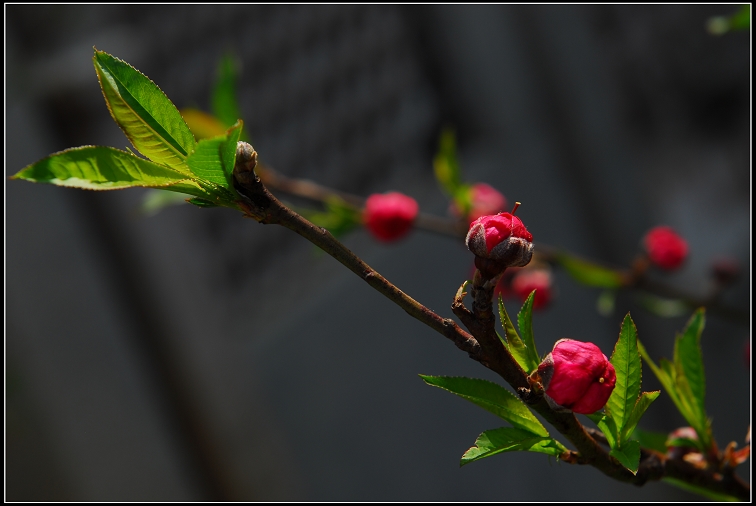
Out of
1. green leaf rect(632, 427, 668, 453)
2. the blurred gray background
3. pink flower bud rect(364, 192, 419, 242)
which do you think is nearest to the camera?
green leaf rect(632, 427, 668, 453)

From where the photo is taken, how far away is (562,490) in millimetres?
2504

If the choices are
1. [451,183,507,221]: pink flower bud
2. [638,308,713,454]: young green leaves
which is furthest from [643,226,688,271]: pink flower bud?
[638,308,713,454]: young green leaves

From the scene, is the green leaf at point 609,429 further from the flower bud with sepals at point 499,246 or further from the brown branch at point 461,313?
the flower bud with sepals at point 499,246

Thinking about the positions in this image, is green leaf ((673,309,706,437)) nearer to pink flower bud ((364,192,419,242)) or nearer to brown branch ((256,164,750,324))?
brown branch ((256,164,750,324))

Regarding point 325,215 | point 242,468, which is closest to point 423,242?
point 242,468

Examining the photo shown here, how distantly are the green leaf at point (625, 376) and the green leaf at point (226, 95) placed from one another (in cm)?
65

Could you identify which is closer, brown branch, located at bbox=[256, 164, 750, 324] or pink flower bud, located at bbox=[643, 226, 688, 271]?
brown branch, located at bbox=[256, 164, 750, 324]

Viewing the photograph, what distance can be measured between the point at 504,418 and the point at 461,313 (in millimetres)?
96

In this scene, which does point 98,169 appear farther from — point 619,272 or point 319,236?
point 619,272

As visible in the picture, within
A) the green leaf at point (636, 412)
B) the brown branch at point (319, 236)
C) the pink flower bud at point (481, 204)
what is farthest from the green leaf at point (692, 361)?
the pink flower bud at point (481, 204)

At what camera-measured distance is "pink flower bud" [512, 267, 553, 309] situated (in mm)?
1093

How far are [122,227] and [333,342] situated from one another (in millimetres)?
717

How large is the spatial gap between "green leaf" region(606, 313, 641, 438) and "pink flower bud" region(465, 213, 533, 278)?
3.1 inches

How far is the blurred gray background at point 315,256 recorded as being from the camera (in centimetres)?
175
